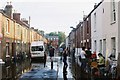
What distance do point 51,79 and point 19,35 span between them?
23637mm

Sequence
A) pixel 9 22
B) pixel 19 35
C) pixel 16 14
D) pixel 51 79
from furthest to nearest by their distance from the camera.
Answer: pixel 16 14
pixel 19 35
pixel 9 22
pixel 51 79

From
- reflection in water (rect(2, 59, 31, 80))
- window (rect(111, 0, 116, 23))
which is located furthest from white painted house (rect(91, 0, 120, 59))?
reflection in water (rect(2, 59, 31, 80))

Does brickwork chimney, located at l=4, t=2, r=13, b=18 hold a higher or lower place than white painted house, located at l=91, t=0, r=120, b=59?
higher

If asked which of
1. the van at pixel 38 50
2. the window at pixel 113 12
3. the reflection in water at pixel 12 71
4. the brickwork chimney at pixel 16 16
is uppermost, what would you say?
the brickwork chimney at pixel 16 16

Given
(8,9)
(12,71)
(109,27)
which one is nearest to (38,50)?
(8,9)

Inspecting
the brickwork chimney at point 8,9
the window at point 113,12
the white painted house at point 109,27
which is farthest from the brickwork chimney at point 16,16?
the window at point 113,12

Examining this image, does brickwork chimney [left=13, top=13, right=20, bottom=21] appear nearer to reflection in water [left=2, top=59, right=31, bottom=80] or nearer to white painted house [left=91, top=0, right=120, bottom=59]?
reflection in water [left=2, top=59, right=31, bottom=80]

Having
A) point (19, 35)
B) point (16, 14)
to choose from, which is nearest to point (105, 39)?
point (19, 35)

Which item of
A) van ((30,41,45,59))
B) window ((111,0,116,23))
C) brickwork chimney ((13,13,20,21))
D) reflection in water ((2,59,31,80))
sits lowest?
reflection in water ((2,59,31,80))

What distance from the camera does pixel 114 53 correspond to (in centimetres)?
1692

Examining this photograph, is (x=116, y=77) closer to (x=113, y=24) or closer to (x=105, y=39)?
(x=113, y=24)

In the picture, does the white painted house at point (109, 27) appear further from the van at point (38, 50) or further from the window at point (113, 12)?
the van at point (38, 50)

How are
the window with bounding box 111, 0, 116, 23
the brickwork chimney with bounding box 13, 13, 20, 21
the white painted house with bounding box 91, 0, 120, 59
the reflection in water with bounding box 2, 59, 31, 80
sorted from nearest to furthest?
the white painted house with bounding box 91, 0, 120, 59, the reflection in water with bounding box 2, 59, 31, 80, the window with bounding box 111, 0, 116, 23, the brickwork chimney with bounding box 13, 13, 20, 21

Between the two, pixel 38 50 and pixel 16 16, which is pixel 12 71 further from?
pixel 16 16
